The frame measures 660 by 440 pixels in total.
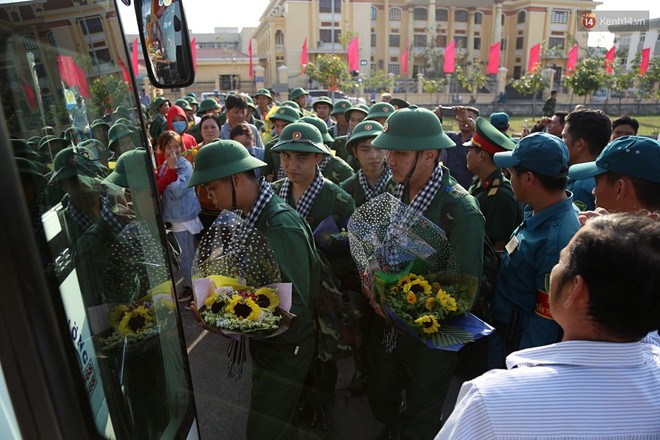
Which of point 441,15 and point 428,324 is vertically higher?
point 441,15

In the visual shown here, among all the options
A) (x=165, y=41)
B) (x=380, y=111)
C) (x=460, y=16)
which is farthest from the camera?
(x=460, y=16)

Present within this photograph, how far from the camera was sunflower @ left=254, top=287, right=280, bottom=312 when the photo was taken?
231 cm

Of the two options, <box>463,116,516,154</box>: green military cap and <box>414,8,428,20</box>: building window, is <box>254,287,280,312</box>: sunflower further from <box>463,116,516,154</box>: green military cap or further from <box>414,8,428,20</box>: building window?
<box>414,8,428,20</box>: building window

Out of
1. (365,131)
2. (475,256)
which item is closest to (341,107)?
(365,131)

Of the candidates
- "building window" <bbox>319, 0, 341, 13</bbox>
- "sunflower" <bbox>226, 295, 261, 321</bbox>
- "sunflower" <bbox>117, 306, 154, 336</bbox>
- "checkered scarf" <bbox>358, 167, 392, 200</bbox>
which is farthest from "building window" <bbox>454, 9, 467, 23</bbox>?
"sunflower" <bbox>117, 306, 154, 336</bbox>

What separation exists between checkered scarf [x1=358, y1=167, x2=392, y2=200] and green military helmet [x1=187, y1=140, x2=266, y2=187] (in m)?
1.94

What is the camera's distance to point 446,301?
245cm

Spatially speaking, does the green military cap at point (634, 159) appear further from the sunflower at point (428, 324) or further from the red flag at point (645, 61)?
the red flag at point (645, 61)

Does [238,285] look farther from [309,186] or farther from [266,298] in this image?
[309,186]

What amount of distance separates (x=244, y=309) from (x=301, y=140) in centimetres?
186

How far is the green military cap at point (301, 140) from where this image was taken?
371cm

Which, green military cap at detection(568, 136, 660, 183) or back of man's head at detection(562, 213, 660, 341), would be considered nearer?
back of man's head at detection(562, 213, 660, 341)

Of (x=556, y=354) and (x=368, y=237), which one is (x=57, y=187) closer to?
(x=556, y=354)

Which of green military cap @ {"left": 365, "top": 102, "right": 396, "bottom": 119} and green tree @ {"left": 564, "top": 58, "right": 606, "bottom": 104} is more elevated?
green military cap @ {"left": 365, "top": 102, "right": 396, "bottom": 119}
